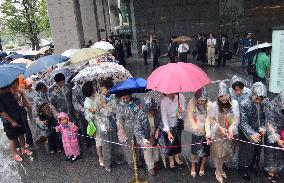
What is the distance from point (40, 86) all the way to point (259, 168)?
466 cm

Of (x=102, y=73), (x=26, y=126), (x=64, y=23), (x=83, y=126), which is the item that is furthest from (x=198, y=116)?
(x=64, y=23)

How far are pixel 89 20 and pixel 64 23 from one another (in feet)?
24.2

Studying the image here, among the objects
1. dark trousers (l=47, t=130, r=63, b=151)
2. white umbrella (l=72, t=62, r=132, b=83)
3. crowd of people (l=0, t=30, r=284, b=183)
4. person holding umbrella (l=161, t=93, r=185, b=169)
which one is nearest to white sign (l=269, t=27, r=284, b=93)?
crowd of people (l=0, t=30, r=284, b=183)

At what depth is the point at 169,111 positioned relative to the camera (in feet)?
17.4

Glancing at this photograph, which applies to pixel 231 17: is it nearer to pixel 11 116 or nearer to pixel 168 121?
pixel 168 121

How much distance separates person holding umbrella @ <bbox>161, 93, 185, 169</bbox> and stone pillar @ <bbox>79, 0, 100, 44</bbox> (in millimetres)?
17629

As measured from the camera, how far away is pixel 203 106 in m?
5.05

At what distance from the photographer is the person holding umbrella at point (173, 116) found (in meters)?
5.23

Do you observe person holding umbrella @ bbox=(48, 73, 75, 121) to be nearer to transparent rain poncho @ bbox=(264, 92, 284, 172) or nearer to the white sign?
transparent rain poncho @ bbox=(264, 92, 284, 172)

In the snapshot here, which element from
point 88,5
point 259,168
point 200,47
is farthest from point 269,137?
point 88,5

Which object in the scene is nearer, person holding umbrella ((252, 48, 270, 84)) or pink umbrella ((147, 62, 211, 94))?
pink umbrella ((147, 62, 211, 94))

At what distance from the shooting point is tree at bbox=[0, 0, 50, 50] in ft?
95.5

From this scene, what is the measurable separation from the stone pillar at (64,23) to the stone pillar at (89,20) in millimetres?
6680

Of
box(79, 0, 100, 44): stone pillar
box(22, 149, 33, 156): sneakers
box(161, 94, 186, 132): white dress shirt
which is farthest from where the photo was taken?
box(79, 0, 100, 44): stone pillar
